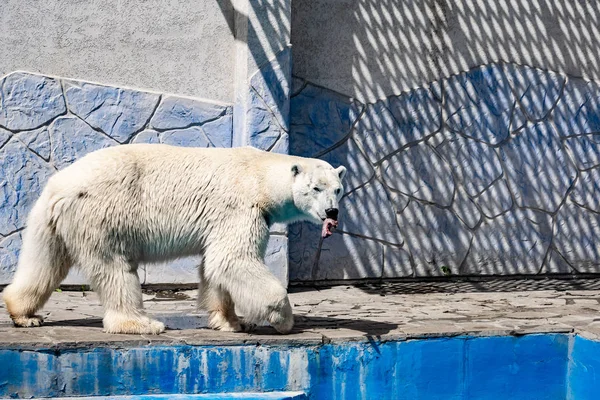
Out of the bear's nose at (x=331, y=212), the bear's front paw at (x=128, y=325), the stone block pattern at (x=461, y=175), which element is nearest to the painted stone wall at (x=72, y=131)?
the stone block pattern at (x=461, y=175)

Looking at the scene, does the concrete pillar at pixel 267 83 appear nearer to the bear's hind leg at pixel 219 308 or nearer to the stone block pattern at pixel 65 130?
the stone block pattern at pixel 65 130

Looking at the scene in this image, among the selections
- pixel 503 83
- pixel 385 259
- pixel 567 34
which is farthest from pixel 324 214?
pixel 567 34

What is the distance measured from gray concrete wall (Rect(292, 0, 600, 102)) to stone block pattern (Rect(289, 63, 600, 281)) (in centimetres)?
11

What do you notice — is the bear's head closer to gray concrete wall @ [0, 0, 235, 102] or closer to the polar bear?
the polar bear

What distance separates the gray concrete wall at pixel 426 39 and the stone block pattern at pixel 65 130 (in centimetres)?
110

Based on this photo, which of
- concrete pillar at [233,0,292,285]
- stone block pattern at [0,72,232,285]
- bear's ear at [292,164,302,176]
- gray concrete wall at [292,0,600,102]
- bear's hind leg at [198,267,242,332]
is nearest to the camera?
bear's ear at [292,164,302,176]

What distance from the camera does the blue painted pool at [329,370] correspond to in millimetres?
5211

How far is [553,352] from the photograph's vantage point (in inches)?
237

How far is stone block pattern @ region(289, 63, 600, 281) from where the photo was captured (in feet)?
26.2

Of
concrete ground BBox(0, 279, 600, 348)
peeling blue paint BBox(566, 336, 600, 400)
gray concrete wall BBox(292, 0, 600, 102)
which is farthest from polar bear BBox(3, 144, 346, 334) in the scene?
gray concrete wall BBox(292, 0, 600, 102)

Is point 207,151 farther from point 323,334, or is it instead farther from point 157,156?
point 323,334

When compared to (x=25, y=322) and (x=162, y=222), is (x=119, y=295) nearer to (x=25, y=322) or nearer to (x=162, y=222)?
(x=162, y=222)

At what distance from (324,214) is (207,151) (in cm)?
82

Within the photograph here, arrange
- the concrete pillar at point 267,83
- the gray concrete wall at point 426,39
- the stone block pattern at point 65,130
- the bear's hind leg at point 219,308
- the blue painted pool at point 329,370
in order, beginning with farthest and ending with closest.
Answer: the gray concrete wall at point 426,39, the concrete pillar at point 267,83, the stone block pattern at point 65,130, the bear's hind leg at point 219,308, the blue painted pool at point 329,370
